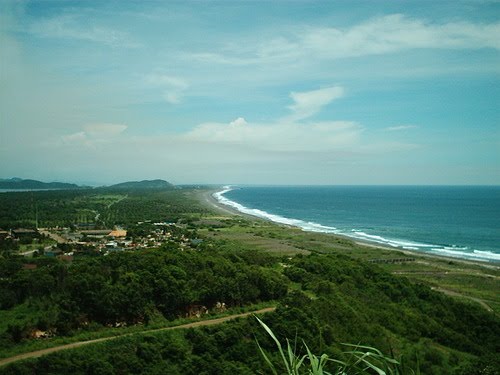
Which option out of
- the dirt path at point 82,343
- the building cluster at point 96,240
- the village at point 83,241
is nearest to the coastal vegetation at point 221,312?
the dirt path at point 82,343

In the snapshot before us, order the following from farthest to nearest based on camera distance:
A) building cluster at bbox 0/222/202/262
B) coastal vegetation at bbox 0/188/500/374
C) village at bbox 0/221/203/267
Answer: building cluster at bbox 0/222/202/262 → village at bbox 0/221/203/267 → coastal vegetation at bbox 0/188/500/374

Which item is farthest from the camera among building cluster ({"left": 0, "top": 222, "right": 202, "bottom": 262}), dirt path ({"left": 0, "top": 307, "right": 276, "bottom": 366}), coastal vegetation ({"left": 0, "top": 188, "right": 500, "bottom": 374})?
building cluster ({"left": 0, "top": 222, "right": 202, "bottom": 262})

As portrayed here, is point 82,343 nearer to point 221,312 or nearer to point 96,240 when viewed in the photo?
point 221,312

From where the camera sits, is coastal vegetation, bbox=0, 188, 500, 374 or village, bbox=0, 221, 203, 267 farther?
village, bbox=0, 221, 203, 267

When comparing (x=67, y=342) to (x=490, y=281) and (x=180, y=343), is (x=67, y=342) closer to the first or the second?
(x=180, y=343)

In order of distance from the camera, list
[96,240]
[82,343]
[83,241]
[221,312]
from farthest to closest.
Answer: [96,240] < [83,241] < [221,312] < [82,343]

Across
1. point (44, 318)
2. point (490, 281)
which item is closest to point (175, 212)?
point (490, 281)

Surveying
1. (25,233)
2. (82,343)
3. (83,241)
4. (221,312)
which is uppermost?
(82,343)

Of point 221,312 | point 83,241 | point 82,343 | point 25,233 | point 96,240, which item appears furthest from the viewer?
point 25,233

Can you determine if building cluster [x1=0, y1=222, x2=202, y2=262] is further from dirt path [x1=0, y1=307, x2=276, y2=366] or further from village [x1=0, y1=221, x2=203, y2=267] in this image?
dirt path [x1=0, y1=307, x2=276, y2=366]

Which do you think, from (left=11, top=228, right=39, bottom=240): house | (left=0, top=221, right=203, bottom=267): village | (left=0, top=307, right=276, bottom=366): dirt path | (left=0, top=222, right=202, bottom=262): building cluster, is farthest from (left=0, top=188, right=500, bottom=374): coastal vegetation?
(left=11, top=228, right=39, bottom=240): house

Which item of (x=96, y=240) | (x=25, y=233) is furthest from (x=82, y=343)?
(x=25, y=233)
